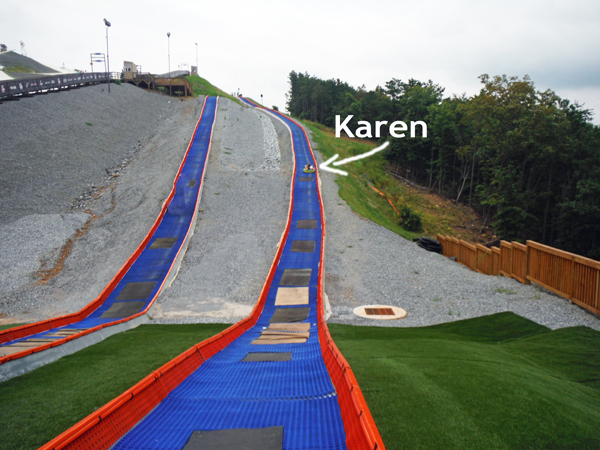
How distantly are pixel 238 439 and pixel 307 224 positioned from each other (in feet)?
47.6

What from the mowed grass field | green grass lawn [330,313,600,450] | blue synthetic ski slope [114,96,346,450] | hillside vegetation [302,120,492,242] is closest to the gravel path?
the mowed grass field

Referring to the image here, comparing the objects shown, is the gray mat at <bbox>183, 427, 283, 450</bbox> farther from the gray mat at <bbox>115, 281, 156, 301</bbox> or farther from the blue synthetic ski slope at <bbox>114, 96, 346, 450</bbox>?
the gray mat at <bbox>115, 281, 156, 301</bbox>

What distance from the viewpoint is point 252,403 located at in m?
4.56

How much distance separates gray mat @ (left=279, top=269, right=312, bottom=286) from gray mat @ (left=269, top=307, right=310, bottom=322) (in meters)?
1.81

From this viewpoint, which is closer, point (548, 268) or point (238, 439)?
point (238, 439)

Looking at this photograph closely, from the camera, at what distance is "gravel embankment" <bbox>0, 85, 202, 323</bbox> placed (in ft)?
44.1

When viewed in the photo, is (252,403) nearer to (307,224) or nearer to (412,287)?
(412,287)

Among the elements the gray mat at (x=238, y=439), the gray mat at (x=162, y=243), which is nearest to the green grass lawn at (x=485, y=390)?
the gray mat at (x=238, y=439)

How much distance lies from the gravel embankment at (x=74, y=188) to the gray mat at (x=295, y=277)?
6.74 m

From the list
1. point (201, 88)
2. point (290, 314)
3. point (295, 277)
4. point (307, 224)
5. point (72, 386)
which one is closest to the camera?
point (72, 386)

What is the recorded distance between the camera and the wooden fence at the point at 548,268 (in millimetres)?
8688

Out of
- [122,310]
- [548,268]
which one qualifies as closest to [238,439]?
[122,310]

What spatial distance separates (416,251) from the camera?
52.0 ft

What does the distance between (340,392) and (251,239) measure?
1267 cm
